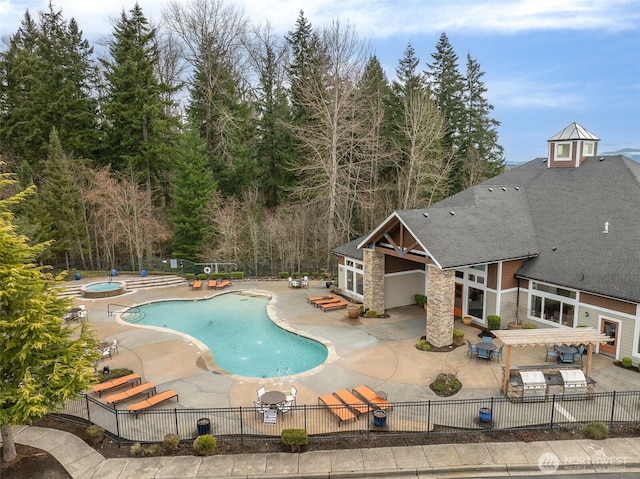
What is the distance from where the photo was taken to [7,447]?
37.5 feet

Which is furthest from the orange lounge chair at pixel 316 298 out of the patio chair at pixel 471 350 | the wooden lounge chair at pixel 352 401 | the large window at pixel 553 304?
the large window at pixel 553 304

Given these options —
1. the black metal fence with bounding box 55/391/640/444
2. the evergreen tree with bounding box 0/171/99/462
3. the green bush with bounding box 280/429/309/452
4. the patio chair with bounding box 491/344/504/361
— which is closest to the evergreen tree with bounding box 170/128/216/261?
the black metal fence with bounding box 55/391/640/444

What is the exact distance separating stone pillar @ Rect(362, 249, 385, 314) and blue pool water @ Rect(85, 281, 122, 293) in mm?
17178

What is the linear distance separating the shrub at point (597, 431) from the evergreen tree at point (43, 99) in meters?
38.4

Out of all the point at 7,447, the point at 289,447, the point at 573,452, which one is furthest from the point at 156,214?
the point at 573,452

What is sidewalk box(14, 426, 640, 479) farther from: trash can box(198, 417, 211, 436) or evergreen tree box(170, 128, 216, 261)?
evergreen tree box(170, 128, 216, 261)

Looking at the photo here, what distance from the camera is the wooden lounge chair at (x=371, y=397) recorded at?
13.2 m

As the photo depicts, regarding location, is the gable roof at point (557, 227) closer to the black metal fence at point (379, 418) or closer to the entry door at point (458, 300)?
the entry door at point (458, 300)

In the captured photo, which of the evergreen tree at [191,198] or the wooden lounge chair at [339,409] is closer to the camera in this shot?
the wooden lounge chair at [339,409]

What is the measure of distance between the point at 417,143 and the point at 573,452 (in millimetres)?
29446

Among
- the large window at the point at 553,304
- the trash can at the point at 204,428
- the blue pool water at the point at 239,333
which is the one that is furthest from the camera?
the large window at the point at 553,304

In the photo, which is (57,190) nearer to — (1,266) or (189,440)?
(1,266)

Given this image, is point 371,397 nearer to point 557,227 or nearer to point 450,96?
point 557,227

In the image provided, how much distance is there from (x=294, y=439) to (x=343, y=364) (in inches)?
224
